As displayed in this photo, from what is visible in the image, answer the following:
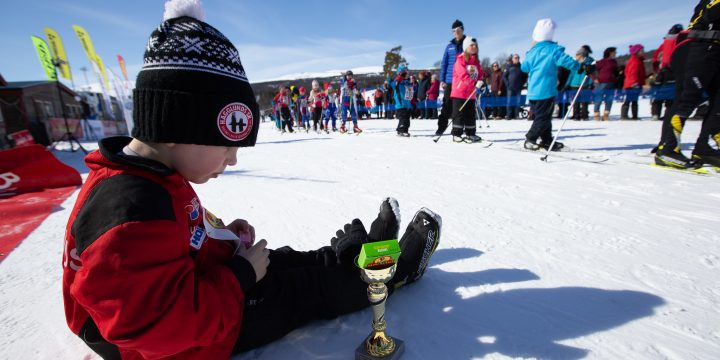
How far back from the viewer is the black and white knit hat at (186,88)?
89 centimetres

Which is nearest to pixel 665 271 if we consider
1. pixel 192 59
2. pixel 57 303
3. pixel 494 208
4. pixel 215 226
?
pixel 494 208

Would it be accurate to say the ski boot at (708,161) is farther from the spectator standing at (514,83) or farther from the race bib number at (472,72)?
the spectator standing at (514,83)

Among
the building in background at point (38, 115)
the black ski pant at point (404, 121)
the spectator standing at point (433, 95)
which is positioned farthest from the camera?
the spectator standing at point (433, 95)

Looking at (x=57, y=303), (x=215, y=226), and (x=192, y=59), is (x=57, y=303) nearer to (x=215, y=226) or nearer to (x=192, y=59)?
(x=215, y=226)

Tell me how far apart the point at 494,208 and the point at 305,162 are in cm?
307

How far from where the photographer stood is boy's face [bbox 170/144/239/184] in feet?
3.05

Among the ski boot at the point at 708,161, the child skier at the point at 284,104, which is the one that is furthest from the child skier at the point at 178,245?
the child skier at the point at 284,104

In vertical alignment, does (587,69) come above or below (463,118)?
above

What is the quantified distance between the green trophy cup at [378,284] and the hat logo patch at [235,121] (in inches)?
20.3

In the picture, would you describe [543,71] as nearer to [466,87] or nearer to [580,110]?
[466,87]

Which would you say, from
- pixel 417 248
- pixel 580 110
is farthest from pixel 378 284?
pixel 580 110

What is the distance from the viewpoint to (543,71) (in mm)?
4539

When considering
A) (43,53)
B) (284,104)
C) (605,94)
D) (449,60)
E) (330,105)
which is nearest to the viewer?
(449,60)

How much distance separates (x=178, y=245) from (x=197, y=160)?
0.28m
